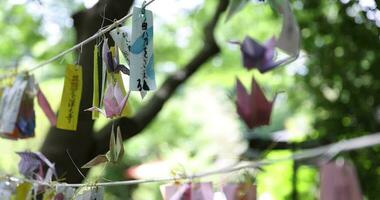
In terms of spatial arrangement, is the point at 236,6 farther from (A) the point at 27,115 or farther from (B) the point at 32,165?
(A) the point at 27,115

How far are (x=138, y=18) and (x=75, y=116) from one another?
0.49m

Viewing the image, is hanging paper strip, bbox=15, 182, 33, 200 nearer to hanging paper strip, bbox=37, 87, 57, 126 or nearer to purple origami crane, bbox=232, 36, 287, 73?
hanging paper strip, bbox=37, 87, 57, 126

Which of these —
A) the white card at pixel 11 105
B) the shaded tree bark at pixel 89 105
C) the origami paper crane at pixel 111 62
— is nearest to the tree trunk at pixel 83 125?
the shaded tree bark at pixel 89 105

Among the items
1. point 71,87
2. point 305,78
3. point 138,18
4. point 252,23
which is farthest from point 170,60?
point 138,18

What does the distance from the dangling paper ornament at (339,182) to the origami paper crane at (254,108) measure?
0.70 ft

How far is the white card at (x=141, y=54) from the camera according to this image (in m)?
1.33

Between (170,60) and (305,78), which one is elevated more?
(170,60)

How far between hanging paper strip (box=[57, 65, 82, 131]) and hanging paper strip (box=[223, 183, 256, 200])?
516 millimetres

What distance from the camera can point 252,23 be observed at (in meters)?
5.07

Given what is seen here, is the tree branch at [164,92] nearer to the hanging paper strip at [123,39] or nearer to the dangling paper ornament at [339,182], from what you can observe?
the hanging paper strip at [123,39]

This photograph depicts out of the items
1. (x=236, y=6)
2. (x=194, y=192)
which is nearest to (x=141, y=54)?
(x=236, y=6)

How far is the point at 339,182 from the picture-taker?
1.04 m

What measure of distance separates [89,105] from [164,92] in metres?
1.28

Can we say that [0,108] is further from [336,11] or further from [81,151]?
[336,11]
